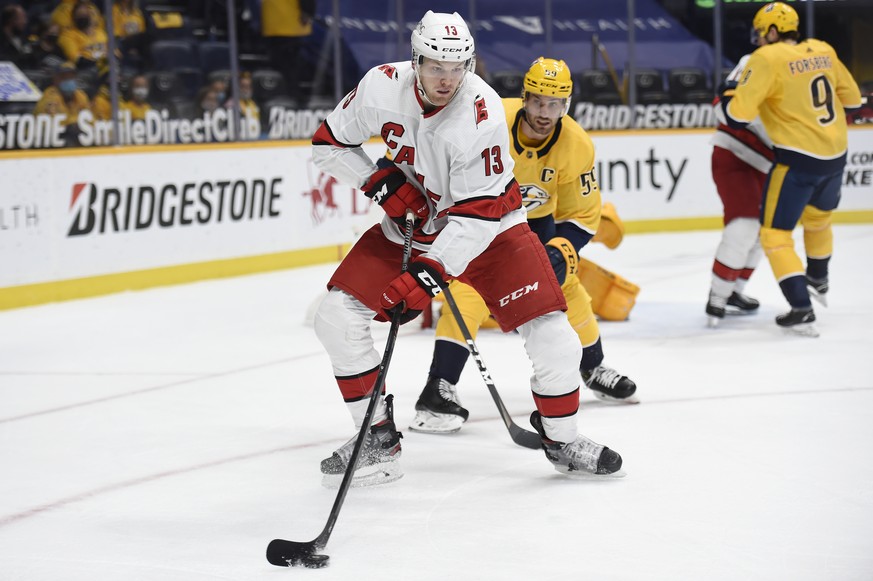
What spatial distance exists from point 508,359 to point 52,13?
13.2 ft

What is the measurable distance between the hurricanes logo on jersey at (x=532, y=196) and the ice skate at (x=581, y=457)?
88cm

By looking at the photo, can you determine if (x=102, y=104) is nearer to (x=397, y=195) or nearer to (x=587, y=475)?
(x=397, y=195)

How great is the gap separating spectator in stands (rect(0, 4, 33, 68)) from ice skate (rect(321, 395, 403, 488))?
4.62m

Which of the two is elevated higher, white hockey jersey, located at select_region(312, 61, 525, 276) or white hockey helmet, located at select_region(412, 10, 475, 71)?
white hockey helmet, located at select_region(412, 10, 475, 71)

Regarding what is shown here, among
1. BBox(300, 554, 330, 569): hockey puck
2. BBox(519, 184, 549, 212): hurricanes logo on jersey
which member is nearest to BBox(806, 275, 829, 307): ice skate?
BBox(519, 184, 549, 212): hurricanes logo on jersey

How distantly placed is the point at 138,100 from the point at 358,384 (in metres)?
4.77

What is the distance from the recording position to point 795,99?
4855 millimetres

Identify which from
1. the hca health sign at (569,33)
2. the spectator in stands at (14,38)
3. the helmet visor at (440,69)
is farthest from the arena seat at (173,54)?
the helmet visor at (440,69)

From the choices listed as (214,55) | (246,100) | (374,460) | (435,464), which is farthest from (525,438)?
(214,55)

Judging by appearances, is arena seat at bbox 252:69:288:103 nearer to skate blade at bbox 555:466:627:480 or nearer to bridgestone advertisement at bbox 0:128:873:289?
bridgestone advertisement at bbox 0:128:873:289

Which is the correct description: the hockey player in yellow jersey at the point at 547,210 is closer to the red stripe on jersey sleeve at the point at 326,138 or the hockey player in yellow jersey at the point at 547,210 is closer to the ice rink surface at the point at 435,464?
the ice rink surface at the point at 435,464

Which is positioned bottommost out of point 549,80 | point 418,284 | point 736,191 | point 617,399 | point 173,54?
point 617,399

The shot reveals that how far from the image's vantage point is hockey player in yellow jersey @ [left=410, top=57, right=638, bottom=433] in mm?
3320

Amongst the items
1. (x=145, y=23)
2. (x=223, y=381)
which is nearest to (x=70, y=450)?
(x=223, y=381)
